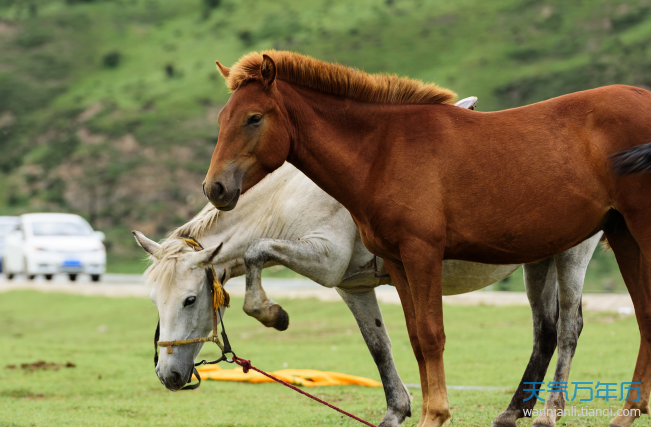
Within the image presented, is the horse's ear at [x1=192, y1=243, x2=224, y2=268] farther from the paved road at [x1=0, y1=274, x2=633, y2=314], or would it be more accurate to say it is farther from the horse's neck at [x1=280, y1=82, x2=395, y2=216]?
the paved road at [x1=0, y1=274, x2=633, y2=314]

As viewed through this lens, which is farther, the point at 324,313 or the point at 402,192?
the point at 324,313

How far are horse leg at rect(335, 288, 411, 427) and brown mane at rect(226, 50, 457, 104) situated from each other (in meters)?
2.34

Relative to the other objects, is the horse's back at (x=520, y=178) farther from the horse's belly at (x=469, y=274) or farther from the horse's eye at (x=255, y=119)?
the horse's belly at (x=469, y=274)

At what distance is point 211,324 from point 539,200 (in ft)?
9.52

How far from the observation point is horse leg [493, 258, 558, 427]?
6676 millimetres

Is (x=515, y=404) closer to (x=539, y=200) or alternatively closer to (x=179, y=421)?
(x=539, y=200)

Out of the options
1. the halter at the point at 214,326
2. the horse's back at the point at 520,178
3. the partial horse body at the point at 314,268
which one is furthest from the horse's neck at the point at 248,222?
the horse's back at the point at 520,178

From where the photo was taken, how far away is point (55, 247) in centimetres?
2286

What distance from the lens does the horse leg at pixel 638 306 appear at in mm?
5039

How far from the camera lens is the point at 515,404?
6426 millimetres

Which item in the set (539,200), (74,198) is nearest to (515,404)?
(539,200)

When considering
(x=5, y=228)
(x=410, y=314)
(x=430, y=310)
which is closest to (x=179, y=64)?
(x=5, y=228)

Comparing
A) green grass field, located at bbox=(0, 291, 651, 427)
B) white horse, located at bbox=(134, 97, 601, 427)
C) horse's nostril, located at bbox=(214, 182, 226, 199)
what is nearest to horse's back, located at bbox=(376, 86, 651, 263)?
horse's nostril, located at bbox=(214, 182, 226, 199)

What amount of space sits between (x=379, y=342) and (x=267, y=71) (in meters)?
3.06
